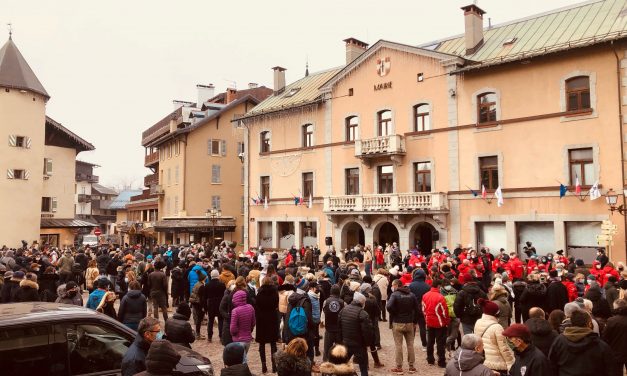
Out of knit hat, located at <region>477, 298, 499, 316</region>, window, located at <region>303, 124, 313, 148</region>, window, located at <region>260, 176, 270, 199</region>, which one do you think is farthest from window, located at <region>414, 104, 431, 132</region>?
knit hat, located at <region>477, 298, 499, 316</region>

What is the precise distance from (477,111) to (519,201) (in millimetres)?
5222

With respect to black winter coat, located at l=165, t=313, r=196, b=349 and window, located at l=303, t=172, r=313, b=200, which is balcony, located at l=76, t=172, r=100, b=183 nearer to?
window, located at l=303, t=172, r=313, b=200

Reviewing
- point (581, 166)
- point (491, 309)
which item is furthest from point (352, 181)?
point (491, 309)

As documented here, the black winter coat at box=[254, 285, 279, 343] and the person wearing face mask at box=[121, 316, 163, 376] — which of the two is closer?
the person wearing face mask at box=[121, 316, 163, 376]

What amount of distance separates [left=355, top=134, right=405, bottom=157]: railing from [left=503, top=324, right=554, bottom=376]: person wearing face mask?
2219cm

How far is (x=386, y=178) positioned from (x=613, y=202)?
12.1 metres

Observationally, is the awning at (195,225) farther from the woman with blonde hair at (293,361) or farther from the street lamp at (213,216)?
the woman with blonde hair at (293,361)

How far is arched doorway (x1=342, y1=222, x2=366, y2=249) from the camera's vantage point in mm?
30984

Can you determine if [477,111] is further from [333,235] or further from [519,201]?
[333,235]

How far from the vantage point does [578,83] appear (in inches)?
895

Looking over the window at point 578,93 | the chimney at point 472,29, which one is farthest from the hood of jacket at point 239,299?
the chimney at point 472,29

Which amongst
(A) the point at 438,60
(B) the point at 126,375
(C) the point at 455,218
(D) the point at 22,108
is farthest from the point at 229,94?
(B) the point at 126,375

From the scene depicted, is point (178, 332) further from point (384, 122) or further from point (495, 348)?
point (384, 122)

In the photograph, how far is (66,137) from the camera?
4400 cm
